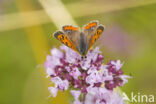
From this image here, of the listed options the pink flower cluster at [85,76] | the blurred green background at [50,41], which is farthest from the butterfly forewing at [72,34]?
the blurred green background at [50,41]

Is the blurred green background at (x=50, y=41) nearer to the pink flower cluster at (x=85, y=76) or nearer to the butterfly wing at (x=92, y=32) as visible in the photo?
the pink flower cluster at (x=85, y=76)

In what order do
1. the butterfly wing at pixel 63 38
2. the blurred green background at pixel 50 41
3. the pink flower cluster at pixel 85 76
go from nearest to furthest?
the butterfly wing at pixel 63 38, the pink flower cluster at pixel 85 76, the blurred green background at pixel 50 41

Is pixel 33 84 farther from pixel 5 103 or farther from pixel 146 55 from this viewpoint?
pixel 146 55

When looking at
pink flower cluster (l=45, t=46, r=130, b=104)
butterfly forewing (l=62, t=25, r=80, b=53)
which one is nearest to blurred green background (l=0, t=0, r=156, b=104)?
pink flower cluster (l=45, t=46, r=130, b=104)

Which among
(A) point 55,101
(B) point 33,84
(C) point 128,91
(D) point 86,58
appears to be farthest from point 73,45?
(B) point 33,84

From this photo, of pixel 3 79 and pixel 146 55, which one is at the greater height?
pixel 146 55
